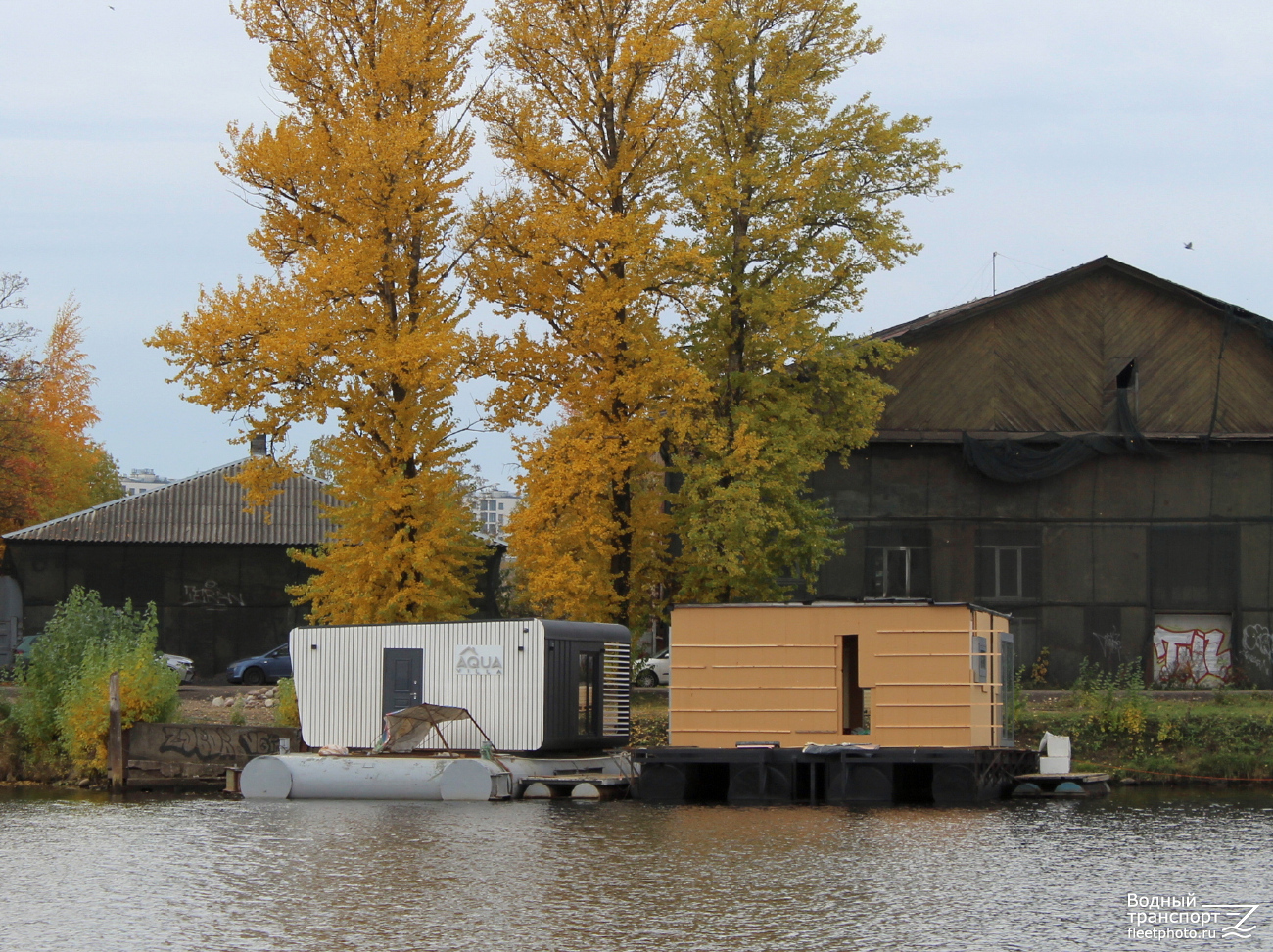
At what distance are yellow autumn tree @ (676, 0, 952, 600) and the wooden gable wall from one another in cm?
535

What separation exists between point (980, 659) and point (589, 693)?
7.90m

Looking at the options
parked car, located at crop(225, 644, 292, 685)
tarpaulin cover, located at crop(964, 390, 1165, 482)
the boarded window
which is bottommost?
parked car, located at crop(225, 644, 292, 685)

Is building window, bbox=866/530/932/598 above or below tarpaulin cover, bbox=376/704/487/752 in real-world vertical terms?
above

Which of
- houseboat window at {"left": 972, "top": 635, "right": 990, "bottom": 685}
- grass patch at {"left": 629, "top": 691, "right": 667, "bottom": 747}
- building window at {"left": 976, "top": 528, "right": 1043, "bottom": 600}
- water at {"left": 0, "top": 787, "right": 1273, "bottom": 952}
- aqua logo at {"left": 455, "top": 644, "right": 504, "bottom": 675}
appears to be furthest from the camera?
building window at {"left": 976, "top": 528, "right": 1043, "bottom": 600}

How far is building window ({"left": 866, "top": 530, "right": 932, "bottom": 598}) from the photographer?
4447 centimetres

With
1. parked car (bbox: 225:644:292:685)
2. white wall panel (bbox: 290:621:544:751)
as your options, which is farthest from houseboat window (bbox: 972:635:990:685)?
parked car (bbox: 225:644:292:685)

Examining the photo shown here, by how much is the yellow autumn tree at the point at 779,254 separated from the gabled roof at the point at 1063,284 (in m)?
5.45

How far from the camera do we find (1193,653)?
145 ft

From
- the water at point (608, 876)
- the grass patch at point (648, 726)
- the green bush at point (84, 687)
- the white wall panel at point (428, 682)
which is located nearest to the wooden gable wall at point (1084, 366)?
the grass patch at point (648, 726)

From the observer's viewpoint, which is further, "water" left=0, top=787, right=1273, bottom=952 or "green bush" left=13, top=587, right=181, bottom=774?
"green bush" left=13, top=587, right=181, bottom=774

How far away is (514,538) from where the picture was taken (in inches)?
1407

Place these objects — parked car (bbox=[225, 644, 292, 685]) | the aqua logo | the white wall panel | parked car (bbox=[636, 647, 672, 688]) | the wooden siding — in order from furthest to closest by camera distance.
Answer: parked car (bbox=[636, 647, 672, 688]) < parked car (bbox=[225, 644, 292, 685]) < the aqua logo < the white wall panel < the wooden siding

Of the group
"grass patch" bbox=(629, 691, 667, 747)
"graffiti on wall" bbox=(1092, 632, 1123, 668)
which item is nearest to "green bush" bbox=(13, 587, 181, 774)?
"grass patch" bbox=(629, 691, 667, 747)

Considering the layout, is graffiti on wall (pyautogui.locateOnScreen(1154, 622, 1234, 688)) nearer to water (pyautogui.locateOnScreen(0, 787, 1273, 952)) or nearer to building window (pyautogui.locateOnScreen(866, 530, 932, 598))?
building window (pyautogui.locateOnScreen(866, 530, 932, 598))
